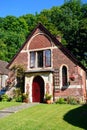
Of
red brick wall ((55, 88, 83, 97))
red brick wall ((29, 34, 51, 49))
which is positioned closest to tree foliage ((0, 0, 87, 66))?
red brick wall ((29, 34, 51, 49))

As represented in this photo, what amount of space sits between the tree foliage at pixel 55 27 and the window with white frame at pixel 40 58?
55.6ft

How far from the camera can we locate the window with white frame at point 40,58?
86.8ft

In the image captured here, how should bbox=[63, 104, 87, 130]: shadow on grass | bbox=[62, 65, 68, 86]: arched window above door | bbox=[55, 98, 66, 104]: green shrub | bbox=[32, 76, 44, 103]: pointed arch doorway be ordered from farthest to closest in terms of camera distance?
1. bbox=[32, 76, 44, 103]: pointed arch doorway
2. bbox=[62, 65, 68, 86]: arched window above door
3. bbox=[55, 98, 66, 104]: green shrub
4. bbox=[63, 104, 87, 130]: shadow on grass

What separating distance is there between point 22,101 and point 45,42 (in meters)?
7.01

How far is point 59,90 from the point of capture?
25000 millimetres

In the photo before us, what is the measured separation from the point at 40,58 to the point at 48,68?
1631 millimetres

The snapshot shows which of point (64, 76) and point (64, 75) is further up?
point (64, 75)

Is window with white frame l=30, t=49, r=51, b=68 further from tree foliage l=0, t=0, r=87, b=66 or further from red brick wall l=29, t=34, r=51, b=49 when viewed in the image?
tree foliage l=0, t=0, r=87, b=66

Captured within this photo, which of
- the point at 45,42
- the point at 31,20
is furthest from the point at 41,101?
the point at 31,20

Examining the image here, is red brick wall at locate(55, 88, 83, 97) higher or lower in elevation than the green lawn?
higher

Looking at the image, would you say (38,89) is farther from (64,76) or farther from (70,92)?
(70,92)

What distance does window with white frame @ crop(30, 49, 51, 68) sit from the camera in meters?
26.5

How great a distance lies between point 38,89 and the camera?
2625cm

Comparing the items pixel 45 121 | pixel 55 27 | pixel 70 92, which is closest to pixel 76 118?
pixel 45 121
